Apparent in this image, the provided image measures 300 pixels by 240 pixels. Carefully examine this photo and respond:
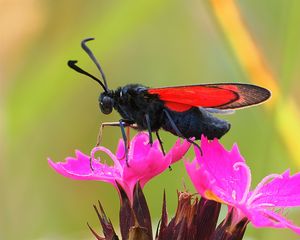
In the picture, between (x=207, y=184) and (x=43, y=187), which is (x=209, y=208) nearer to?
(x=207, y=184)

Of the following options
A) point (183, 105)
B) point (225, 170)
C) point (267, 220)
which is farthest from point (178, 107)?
point (267, 220)

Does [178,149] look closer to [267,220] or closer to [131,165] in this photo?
[131,165]

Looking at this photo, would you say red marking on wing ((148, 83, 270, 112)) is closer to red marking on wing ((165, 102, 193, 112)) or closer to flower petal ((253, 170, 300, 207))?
red marking on wing ((165, 102, 193, 112))

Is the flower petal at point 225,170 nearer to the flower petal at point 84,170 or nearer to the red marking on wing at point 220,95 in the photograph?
the red marking on wing at point 220,95

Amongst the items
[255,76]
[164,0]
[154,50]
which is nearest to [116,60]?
[154,50]

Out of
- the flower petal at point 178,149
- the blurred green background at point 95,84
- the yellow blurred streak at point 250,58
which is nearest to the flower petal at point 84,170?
the flower petal at point 178,149

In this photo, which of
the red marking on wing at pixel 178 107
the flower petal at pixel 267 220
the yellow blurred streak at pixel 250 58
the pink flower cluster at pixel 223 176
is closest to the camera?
the flower petal at pixel 267 220
